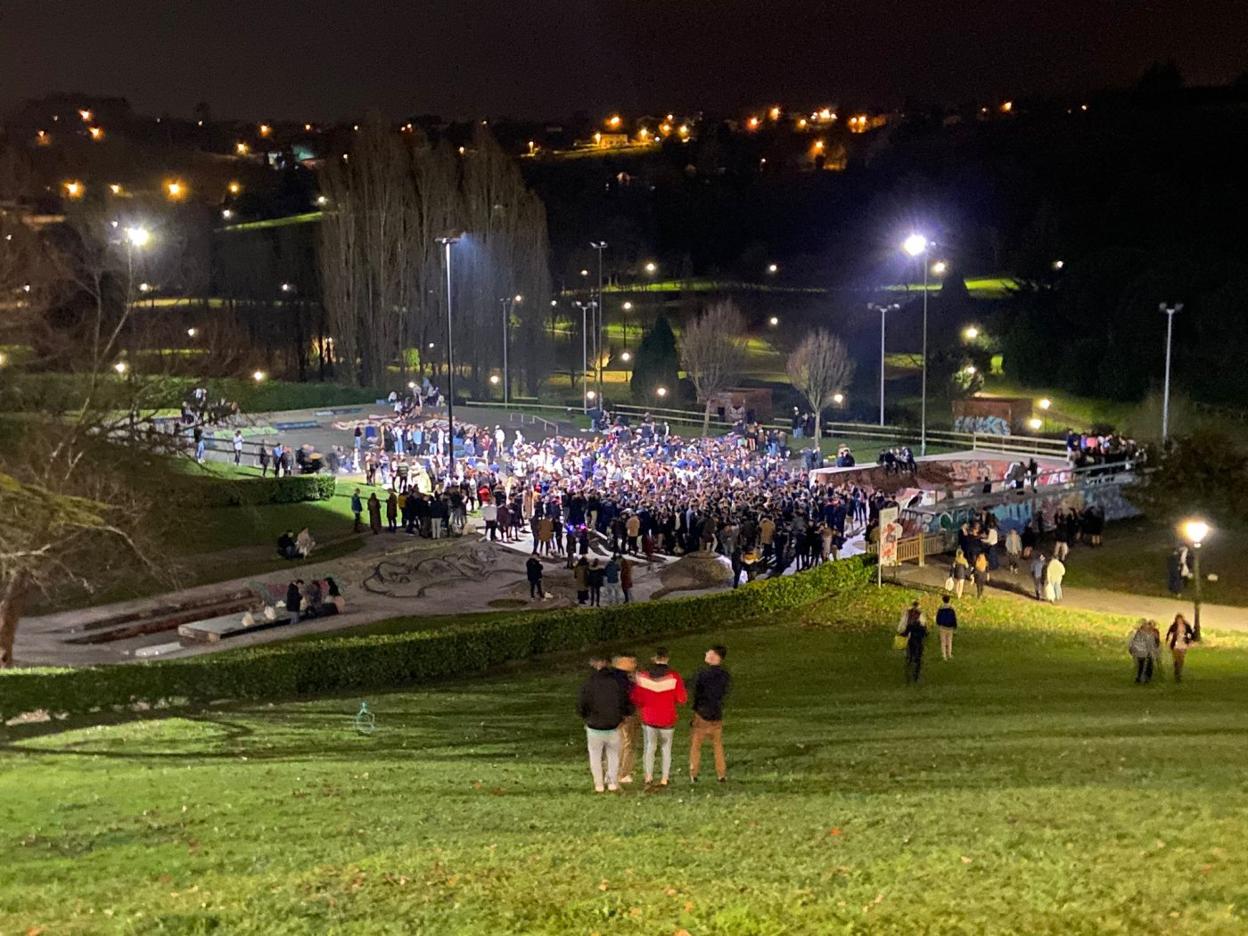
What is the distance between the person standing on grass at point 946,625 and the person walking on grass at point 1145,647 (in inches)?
102

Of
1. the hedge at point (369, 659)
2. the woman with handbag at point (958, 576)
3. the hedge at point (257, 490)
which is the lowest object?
the hedge at point (369, 659)

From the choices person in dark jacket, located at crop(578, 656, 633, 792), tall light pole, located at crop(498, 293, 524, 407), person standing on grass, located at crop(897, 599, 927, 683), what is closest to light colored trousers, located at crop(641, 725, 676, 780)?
person in dark jacket, located at crop(578, 656, 633, 792)

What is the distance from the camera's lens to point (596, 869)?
8508 millimetres

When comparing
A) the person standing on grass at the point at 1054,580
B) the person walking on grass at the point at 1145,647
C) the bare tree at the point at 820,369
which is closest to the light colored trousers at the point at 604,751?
the person walking on grass at the point at 1145,647

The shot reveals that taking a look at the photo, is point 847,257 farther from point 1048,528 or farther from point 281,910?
point 281,910

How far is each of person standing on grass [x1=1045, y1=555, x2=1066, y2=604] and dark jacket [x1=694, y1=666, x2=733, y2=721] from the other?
15.7m

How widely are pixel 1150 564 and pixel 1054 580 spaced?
5968 millimetres

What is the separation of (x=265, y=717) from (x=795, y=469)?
86.4ft

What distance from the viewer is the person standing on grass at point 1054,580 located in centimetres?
2438

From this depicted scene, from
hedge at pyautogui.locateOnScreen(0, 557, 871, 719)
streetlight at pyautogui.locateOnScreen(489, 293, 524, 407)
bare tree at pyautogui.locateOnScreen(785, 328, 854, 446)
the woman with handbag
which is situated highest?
streetlight at pyautogui.locateOnScreen(489, 293, 524, 407)

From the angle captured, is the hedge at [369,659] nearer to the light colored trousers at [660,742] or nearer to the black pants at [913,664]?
the black pants at [913,664]

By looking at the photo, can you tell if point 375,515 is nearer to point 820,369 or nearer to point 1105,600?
point 1105,600

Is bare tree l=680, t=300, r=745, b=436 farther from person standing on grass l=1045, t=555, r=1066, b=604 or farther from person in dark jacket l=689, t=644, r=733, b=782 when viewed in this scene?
person in dark jacket l=689, t=644, r=733, b=782

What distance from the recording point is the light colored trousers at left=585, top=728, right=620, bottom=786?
10.5m
